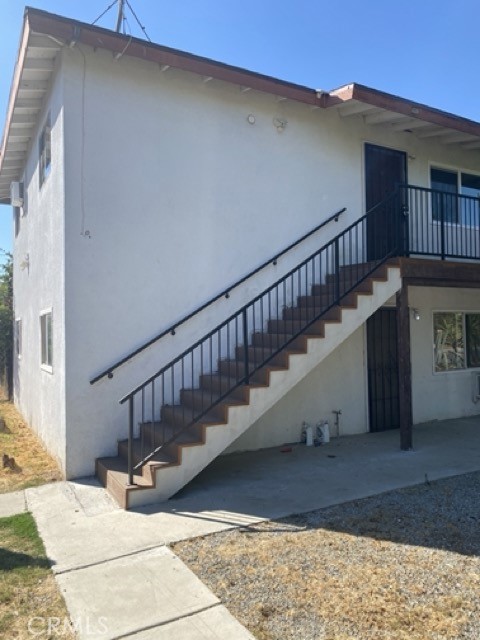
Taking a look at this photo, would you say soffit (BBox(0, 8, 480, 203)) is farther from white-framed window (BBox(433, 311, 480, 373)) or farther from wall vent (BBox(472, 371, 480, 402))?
wall vent (BBox(472, 371, 480, 402))

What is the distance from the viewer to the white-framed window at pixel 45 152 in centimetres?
743

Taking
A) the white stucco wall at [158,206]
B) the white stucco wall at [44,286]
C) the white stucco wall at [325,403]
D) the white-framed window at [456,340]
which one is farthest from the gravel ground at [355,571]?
the white-framed window at [456,340]

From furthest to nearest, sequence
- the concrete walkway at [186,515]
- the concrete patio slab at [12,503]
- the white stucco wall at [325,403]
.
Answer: the white stucco wall at [325,403]
the concrete patio slab at [12,503]
the concrete walkway at [186,515]

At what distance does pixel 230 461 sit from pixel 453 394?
5.50 m

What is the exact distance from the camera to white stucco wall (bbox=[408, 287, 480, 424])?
9406 millimetres

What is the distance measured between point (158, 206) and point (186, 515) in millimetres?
4083

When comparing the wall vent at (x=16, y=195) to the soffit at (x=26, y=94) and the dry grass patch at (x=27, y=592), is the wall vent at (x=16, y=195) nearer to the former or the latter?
the soffit at (x=26, y=94)

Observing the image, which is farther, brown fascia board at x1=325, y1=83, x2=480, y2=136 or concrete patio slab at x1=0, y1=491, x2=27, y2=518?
brown fascia board at x1=325, y1=83, x2=480, y2=136

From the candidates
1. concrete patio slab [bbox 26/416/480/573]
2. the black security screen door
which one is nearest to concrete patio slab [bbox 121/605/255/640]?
concrete patio slab [bbox 26/416/480/573]

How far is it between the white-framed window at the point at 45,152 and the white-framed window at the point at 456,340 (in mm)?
7629

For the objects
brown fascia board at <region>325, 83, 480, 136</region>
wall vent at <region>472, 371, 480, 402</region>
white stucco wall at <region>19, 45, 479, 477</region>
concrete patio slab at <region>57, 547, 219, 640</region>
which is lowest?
concrete patio slab at <region>57, 547, 219, 640</region>

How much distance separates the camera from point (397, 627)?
9.34 feet

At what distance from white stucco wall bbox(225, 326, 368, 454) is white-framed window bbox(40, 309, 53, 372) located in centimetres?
306

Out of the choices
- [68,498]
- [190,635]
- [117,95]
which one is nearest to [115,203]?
[117,95]
